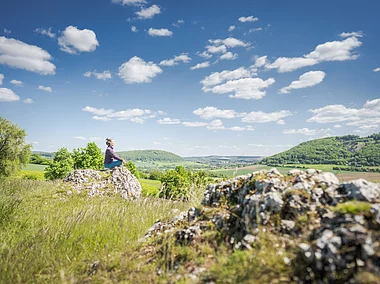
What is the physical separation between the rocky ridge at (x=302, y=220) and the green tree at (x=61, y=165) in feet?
114

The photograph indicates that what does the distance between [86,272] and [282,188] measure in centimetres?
330

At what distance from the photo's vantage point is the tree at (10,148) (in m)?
33.6

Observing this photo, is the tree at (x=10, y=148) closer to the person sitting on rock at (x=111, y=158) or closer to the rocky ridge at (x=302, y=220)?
the person sitting on rock at (x=111, y=158)

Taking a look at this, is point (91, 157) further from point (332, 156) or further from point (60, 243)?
point (332, 156)

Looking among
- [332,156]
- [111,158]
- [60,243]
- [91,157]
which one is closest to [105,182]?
[111,158]

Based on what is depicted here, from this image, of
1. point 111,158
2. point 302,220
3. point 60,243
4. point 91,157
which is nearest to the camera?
point 302,220

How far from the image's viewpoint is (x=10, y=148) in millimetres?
34156

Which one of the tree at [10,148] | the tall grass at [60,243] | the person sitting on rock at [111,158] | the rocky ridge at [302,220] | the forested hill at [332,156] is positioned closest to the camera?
the rocky ridge at [302,220]

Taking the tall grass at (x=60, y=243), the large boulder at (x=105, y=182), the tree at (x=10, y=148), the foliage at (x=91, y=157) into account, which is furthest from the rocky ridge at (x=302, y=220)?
the tree at (x=10, y=148)

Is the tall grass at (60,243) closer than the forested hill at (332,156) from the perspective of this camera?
Yes

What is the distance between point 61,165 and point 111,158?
1014 inches

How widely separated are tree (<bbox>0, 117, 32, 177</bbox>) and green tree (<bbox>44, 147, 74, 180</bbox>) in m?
4.10

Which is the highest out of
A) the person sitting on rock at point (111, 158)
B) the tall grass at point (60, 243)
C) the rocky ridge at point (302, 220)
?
the person sitting on rock at point (111, 158)

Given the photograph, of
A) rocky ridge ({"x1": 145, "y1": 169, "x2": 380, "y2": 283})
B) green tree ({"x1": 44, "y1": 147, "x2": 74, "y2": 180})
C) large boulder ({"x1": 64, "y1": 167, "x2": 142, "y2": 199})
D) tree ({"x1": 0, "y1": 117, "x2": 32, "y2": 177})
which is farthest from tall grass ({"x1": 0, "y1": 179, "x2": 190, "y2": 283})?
tree ({"x1": 0, "y1": 117, "x2": 32, "y2": 177})
